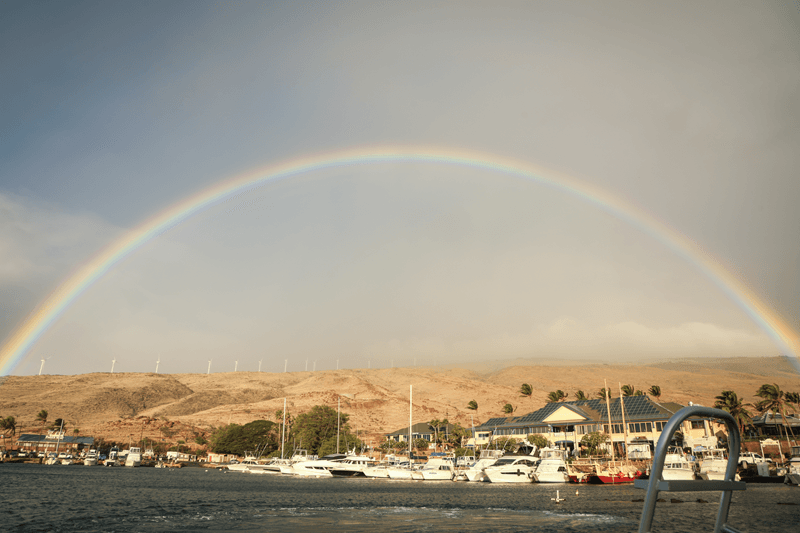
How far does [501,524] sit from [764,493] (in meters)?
49.2

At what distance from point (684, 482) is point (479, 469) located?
3540 inches

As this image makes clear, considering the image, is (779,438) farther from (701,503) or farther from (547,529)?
(547,529)

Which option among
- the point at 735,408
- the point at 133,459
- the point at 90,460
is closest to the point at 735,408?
the point at 735,408

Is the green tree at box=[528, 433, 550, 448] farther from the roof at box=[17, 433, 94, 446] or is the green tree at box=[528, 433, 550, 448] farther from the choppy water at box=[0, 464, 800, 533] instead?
the roof at box=[17, 433, 94, 446]

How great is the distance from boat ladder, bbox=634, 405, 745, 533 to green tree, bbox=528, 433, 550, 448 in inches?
4556

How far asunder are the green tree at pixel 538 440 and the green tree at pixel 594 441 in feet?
26.9

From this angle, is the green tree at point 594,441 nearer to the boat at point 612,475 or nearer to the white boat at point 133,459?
the boat at point 612,475

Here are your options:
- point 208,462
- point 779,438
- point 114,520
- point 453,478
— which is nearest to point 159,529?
point 114,520

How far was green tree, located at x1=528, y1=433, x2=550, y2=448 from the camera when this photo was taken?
117 m

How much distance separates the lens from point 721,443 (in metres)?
113

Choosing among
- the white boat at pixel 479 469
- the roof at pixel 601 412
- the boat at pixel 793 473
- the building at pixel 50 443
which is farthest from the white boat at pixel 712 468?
the building at pixel 50 443

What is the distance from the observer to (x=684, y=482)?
22.1 ft

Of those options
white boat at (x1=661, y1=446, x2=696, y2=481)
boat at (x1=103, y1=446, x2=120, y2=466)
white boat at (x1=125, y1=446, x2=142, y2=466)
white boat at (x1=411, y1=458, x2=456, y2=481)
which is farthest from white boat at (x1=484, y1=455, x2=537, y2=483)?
boat at (x1=103, y1=446, x2=120, y2=466)

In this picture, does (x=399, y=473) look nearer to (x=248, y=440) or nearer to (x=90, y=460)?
(x=248, y=440)
